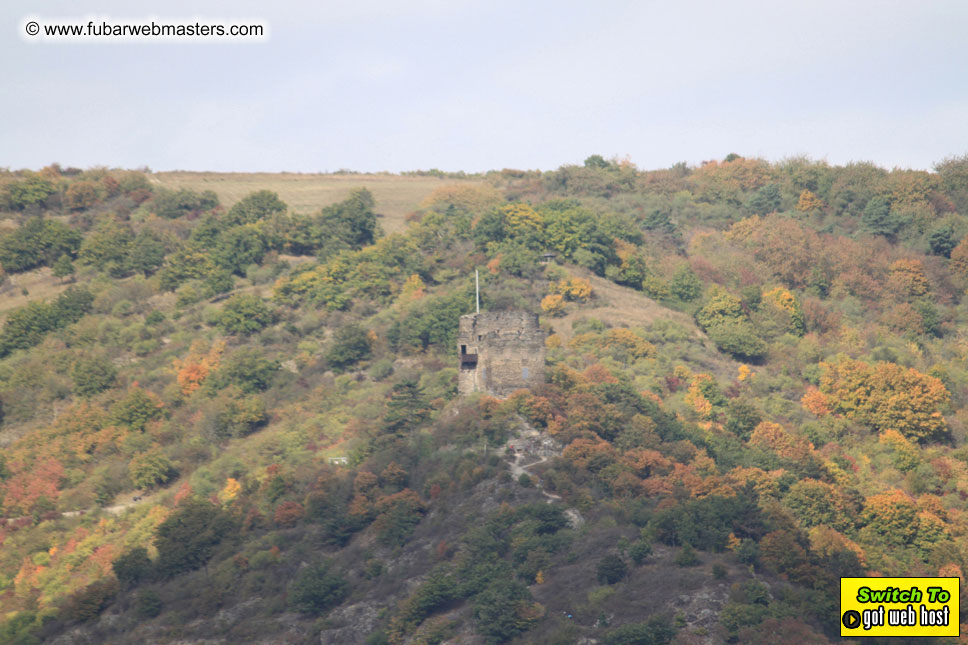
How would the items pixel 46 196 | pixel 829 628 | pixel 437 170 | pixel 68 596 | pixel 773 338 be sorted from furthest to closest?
pixel 437 170 < pixel 46 196 < pixel 773 338 < pixel 68 596 < pixel 829 628

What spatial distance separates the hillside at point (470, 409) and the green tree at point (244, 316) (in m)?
0.27

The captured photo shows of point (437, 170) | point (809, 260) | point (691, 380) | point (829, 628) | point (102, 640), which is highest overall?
point (437, 170)

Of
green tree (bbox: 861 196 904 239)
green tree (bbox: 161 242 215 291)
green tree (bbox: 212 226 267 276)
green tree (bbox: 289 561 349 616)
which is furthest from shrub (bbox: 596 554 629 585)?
green tree (bbox: 861 196 904 239)

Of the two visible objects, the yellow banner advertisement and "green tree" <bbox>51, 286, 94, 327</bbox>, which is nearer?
the yellow banner advertisement

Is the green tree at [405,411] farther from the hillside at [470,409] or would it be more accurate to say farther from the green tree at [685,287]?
the green tree at [685,287]

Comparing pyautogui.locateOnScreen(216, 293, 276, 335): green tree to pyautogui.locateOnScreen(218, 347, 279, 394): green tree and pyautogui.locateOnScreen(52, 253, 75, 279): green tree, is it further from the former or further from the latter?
pyautogui.locateOnScreen(52, 253, 75, 279): green tree

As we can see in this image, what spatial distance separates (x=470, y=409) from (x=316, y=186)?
64033 mm

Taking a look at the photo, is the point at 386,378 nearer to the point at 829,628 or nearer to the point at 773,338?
the point at 773,338

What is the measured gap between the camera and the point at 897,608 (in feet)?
147

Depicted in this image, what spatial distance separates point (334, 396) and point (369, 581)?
2314 centimetres

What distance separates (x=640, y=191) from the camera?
12175 cm

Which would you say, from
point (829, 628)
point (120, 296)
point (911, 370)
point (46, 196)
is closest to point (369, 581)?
point (829, 628)

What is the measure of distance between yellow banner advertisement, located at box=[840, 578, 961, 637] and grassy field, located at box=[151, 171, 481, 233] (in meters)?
66.7

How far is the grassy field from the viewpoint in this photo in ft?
370
